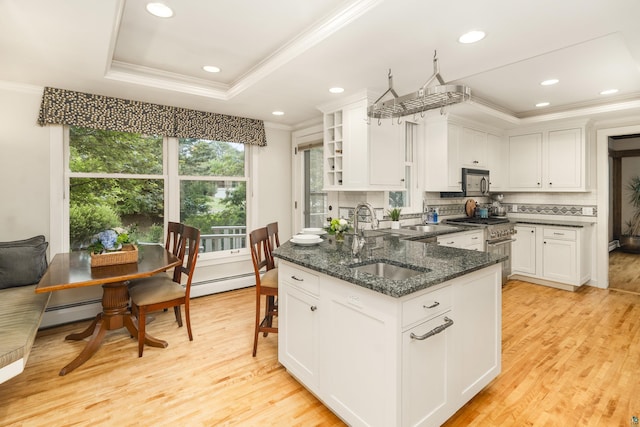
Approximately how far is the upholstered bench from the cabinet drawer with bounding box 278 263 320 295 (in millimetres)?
1553

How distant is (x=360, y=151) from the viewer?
11.3 feet

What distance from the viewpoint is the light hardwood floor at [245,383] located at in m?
1.95

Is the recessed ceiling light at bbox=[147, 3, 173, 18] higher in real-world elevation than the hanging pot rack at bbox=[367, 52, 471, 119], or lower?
higher

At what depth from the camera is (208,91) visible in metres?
3.44

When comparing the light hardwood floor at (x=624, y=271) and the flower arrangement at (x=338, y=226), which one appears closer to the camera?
the flower arrangement at (x=338, y=226)

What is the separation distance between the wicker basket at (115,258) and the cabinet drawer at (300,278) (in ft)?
4.70

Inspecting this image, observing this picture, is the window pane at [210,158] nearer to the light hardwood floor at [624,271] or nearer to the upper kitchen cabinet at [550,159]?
the upper kitchen cabinet at [550,159]

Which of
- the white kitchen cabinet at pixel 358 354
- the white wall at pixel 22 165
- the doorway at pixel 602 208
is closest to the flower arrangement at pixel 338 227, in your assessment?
the white kitchen cabinet at pixel 358 354

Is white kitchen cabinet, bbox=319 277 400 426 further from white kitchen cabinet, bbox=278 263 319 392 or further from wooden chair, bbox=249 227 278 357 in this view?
wooden chair, bbox=249 227 278 357

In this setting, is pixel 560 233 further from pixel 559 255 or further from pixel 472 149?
pixel 472 149

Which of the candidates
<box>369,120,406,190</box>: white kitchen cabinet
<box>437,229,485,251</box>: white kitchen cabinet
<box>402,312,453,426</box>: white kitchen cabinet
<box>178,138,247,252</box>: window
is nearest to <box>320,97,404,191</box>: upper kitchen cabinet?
<box>369,120,406,190</box>: white kitchen cabinet

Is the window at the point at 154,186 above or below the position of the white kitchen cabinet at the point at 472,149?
below

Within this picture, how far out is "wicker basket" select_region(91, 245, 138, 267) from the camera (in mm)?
2653

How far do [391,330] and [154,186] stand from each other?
137 inches
